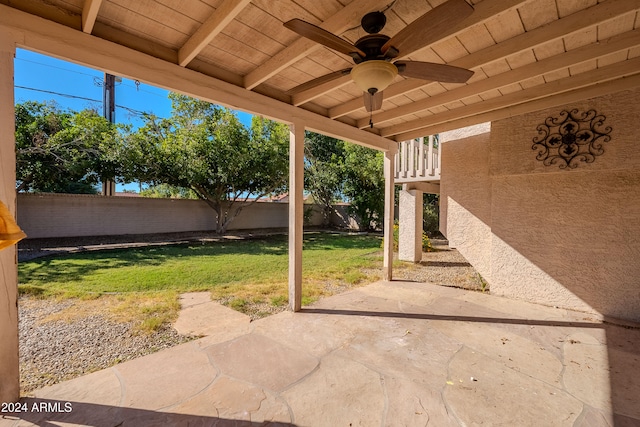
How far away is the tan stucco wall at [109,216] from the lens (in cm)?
873

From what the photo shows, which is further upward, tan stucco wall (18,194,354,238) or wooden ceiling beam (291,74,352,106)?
wooden ceiling beam (291,74,352,106)

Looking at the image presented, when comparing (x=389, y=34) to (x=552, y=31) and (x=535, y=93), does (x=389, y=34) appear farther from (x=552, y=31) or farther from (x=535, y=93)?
(x=535, y=93)

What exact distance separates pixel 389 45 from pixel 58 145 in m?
11.1

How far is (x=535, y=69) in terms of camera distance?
278 cm

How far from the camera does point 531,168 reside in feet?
13.3

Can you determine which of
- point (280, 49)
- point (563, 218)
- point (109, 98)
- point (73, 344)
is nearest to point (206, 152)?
point (109, 98)

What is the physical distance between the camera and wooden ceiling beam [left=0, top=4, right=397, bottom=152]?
1938 millimetres

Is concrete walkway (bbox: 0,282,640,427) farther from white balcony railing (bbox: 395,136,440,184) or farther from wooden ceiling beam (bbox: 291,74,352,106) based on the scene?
white balcony railing (bbox: 395,136,440,184)

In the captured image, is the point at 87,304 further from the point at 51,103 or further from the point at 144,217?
the point at 51,103

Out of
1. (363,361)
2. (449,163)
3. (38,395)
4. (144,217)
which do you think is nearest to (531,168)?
(449,163)

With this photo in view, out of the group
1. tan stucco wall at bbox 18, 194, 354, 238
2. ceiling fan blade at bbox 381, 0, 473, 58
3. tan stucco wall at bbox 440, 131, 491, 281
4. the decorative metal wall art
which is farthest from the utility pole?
the decorative metal wall art

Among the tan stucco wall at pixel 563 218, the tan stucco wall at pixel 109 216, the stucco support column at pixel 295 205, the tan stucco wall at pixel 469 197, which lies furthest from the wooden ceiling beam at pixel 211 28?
the tan stucco wall at pixel 109 216

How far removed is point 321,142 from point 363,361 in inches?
624

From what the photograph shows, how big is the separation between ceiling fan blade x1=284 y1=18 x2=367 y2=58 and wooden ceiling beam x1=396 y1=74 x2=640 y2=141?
292 cm
